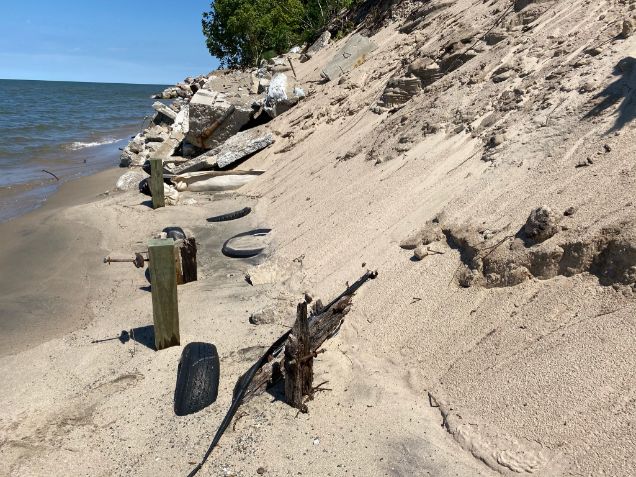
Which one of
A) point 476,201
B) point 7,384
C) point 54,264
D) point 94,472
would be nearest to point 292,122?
point 54,264

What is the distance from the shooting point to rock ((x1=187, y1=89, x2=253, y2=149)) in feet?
47.1

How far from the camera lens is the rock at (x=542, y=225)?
15.6ft

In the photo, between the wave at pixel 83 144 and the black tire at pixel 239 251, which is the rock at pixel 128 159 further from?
the black tire at pixel 239 251

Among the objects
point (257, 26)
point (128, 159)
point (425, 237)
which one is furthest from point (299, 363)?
point (257, 26)

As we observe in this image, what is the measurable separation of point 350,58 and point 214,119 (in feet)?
13.3

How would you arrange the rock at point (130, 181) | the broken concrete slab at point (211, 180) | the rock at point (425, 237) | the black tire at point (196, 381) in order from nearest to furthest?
the black tire at point (196, 381) < the rock at point (425, 237) < the broken concrete slab at point (211, 180) < the rock at point (130, 181)

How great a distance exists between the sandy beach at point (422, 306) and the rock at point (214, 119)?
18.5 ft

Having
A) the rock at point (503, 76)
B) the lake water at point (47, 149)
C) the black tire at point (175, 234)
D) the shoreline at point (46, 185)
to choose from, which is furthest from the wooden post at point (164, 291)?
the lake water at point (47, 149)

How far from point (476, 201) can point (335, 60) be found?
10357mm

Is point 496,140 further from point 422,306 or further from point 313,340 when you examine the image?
point 313,340

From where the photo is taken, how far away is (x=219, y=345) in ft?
18.3

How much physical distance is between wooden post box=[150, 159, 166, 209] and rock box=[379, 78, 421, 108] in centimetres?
466

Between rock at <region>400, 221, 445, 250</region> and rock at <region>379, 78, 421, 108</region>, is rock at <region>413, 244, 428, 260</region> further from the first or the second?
rock at <region>379, 78, 421, 108</region>

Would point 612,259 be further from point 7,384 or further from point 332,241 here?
point 7,384
